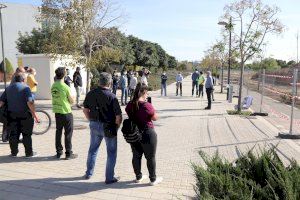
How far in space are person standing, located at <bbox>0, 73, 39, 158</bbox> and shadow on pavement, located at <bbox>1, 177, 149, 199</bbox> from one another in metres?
1.56

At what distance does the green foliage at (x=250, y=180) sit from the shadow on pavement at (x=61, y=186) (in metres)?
2.07

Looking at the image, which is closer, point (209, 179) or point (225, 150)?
point (209, 179)

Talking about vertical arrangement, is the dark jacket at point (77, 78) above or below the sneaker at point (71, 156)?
above

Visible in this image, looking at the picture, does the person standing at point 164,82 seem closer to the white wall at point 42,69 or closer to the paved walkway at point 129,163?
the white wall at point 42,69

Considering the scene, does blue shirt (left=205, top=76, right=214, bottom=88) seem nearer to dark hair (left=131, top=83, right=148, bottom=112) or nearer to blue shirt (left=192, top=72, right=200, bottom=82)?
blue shirt (left=192, top=72, right=200, bottom=82)

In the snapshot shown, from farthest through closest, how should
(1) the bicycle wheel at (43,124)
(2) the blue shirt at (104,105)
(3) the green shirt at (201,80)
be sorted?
1. (3) the green shirt at (201,80)
2. (1) the bicycle wheel at (43,124)
3. (2) the blue shirt at (104,105)

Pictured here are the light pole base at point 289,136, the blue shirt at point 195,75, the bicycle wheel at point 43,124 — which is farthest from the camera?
the blue shirt at point 195,75

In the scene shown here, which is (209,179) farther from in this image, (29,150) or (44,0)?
(44,0)

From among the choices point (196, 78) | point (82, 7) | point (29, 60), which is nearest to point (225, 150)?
point (82, 7)

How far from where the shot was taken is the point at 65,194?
5660mm

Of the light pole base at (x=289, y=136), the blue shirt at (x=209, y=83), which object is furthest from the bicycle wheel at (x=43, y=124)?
the blue shirt at (x=209, y=83)

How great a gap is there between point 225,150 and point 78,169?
368cm

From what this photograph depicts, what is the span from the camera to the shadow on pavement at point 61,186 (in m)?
5.70

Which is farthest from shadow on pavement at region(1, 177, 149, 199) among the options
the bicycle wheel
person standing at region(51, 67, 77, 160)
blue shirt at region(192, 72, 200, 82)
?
blue shirt at region(192, 72, 200, 82)
